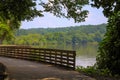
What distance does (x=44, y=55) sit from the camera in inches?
963

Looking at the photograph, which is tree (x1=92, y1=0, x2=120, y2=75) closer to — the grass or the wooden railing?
the grass

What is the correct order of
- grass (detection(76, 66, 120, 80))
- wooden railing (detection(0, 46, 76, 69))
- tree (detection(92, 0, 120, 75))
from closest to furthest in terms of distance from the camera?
1. grass (detection(76, 66, 120, 80))
2. tree (detection(92, 0, 120, 75))
3. wooden railing (detection(0, 46, 76, 69))

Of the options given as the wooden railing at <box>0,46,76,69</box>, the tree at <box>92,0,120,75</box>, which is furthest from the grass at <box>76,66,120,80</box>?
the wooden railing at <box>0,46,76,69</box>

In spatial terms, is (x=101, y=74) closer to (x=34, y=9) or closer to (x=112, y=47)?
(x=112, y=47)

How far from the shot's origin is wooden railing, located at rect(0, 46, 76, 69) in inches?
786

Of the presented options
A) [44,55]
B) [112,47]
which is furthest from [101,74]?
[44,55]

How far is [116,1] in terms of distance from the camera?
20188 millimetres

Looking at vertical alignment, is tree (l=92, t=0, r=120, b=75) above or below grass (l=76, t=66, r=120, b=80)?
above

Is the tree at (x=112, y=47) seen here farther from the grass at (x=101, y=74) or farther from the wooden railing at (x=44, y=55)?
the wooden railing at (x=44, y=55)

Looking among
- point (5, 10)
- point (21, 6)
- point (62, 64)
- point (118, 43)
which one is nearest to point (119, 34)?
point (118, 43)

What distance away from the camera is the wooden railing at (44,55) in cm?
1997

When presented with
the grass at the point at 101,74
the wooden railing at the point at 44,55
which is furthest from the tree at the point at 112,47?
the wooden railing at the point at 44,55

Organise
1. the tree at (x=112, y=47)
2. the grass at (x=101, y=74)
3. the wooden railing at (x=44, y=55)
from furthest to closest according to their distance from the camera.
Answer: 1. the wooden railing at (x=44, y=55)
2. the tree at (x=112, y=47)
3. the grass at (x=101, y=74)

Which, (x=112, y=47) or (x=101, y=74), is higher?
(x=112, y=47)
